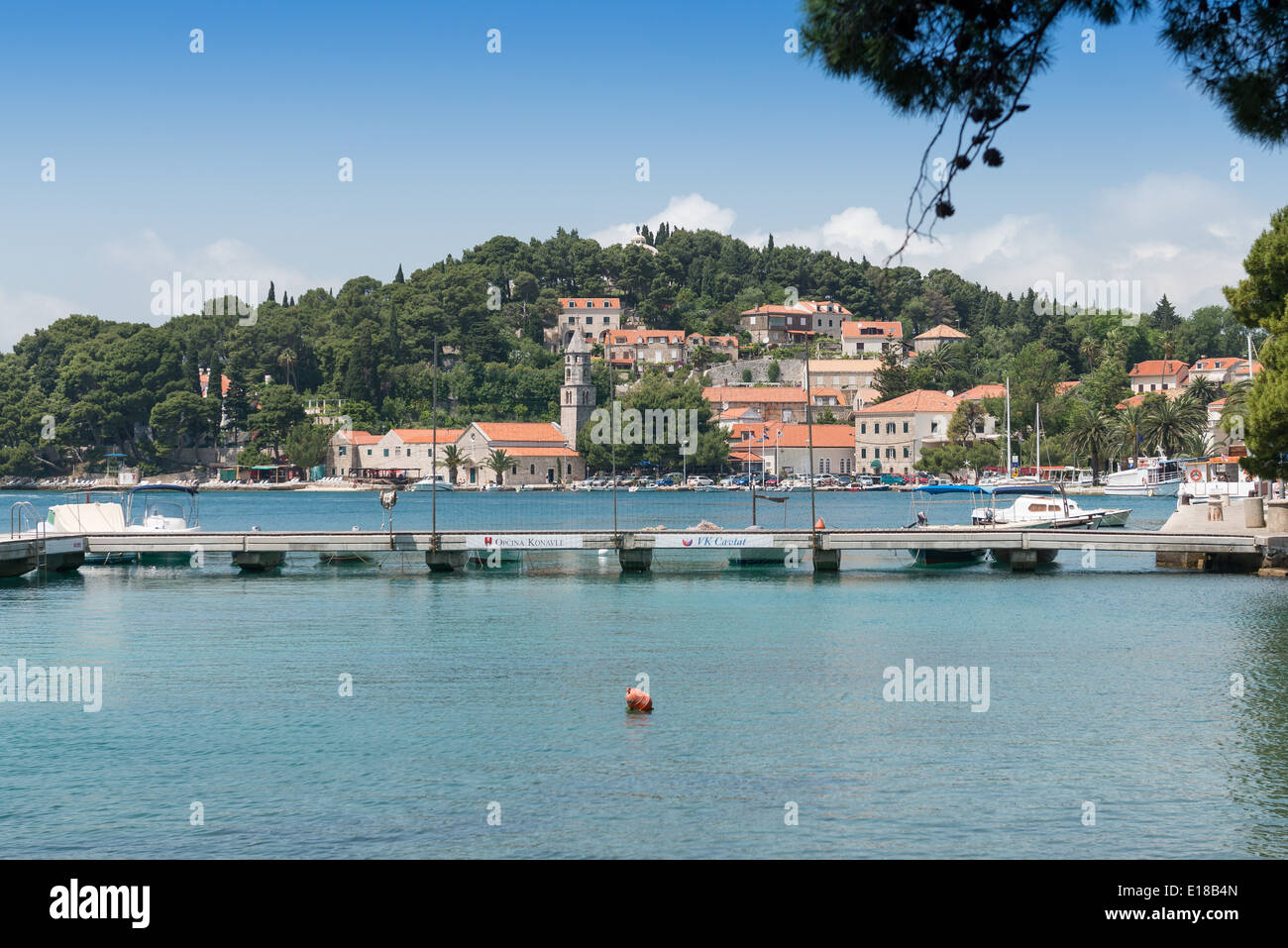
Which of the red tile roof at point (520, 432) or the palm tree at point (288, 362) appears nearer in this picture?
the red tile roof at point (520, 432)

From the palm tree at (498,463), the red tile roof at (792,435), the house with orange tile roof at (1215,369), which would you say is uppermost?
the house with orange tile roof at (1215,369)

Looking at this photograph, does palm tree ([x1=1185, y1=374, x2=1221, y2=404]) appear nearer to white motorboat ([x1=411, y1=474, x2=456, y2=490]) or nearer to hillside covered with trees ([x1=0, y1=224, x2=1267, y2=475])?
hillside covered with trees ([x1=0, y1=224, x2=1267, y2=475])

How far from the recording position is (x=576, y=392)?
529 feet

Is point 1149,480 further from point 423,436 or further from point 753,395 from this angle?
point 423,436

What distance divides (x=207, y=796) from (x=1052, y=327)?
182564 mm

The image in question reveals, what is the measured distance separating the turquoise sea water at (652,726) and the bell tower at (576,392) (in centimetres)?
12081

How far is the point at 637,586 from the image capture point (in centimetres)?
4231

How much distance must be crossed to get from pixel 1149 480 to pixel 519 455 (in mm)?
76537

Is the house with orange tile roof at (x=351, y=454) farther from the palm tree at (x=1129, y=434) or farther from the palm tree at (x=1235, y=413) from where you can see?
the palm tree at (x=1235, y=413)

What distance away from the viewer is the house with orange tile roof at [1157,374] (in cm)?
17550

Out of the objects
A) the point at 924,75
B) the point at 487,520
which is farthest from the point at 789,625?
the point at 487,520

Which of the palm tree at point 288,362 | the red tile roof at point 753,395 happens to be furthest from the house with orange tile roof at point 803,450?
the palm tree at point 288,362

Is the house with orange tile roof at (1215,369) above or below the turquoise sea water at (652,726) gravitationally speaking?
above
